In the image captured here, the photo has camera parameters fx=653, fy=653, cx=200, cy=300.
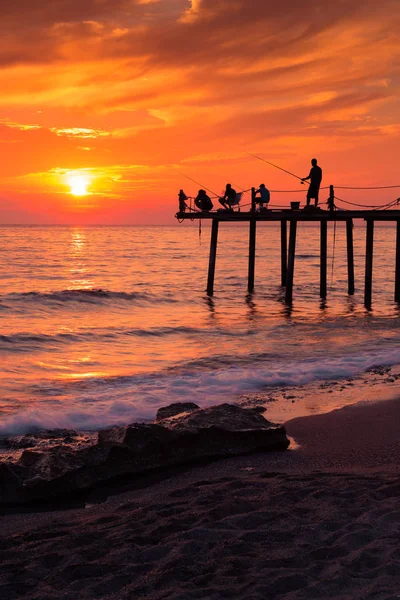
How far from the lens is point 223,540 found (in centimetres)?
491

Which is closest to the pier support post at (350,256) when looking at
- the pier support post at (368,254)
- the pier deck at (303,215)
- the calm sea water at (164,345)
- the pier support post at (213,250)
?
the calm sea water at (164,345)

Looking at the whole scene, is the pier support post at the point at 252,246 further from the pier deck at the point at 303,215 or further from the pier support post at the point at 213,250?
the pier support post at the point at 213,250

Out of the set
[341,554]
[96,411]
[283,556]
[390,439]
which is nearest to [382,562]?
[341,554]

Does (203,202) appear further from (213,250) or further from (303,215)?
(303,215)

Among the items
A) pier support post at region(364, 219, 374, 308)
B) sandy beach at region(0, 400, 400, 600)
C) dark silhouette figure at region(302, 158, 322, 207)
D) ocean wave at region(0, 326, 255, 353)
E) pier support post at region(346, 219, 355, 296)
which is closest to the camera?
sandy beach at region(0, 400, 400, 600)

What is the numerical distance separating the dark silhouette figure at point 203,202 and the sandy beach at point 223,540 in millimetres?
21251

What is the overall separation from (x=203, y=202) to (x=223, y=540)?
23347 millimetres

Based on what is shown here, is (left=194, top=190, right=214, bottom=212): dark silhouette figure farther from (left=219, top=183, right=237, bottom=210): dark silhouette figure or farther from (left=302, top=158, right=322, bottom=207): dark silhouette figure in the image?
(left=302, top=158, right=322, bottom=207): dark silhouette figure

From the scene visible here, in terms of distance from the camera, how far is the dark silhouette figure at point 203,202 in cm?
2747

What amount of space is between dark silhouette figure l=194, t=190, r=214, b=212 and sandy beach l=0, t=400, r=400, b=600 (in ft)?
69.7

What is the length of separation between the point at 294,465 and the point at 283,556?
261 cm

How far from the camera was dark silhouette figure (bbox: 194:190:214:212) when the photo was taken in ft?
90.1

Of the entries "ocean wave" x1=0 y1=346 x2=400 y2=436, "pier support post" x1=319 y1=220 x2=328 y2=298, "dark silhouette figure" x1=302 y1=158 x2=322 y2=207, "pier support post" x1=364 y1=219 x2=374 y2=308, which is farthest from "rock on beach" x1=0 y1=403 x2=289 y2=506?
"pier support post" x1=319 y1=220 x2=328 y2=298

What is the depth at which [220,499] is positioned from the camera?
228 inches
